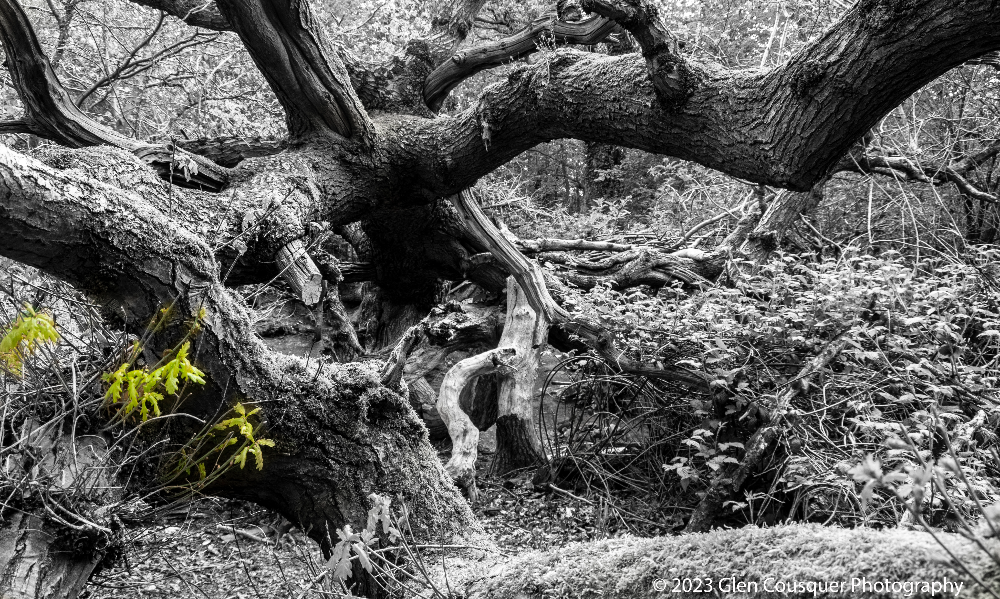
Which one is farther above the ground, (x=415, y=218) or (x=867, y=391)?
(x=415, y=218)

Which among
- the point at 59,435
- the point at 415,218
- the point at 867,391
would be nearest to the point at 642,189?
the point at 415,218

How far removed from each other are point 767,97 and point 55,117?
4689 mm

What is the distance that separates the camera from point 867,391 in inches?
136

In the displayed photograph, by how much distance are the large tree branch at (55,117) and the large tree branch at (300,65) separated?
707 millimetres

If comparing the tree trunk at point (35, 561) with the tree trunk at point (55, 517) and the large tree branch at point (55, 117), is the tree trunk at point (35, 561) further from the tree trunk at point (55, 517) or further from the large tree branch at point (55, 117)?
the large tree branch at point (55, 117)

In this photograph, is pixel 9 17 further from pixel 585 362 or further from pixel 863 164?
pixel 863 164

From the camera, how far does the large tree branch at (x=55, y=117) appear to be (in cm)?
426

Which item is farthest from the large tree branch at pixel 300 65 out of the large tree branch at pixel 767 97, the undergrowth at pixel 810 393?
the undergrowth at pixel 810 393

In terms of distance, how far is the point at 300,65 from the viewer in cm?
460

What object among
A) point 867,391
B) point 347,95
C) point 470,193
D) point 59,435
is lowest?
point 867,391

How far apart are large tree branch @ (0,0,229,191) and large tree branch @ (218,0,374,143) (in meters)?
0.71

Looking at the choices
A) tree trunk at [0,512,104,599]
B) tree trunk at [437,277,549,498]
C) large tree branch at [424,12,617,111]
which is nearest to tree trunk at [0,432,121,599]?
tree trunk at [0,512,104,599]

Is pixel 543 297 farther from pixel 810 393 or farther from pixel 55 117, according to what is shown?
pixel 55 117

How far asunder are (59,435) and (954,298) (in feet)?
14.4
